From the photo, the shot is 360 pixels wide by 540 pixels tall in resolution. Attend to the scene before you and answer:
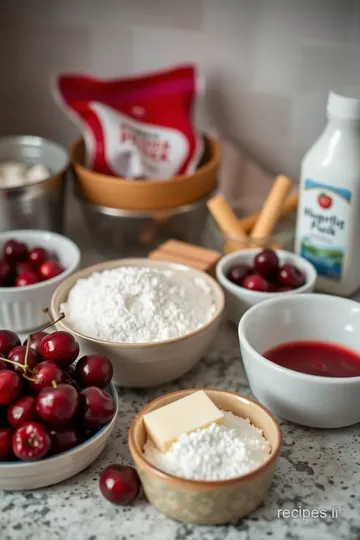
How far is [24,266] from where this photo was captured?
3.44 ft

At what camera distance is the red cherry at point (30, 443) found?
2.35ft

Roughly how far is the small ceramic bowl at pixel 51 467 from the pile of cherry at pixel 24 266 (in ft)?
1.03

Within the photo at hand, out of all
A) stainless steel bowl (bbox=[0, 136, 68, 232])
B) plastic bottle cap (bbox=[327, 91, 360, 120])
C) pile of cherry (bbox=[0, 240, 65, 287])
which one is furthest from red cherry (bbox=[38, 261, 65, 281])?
plastic bottle cap (bbox=[327, 91, 360, 120])

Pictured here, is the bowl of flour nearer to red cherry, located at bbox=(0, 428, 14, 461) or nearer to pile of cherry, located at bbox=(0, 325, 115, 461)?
pile of cherry, located at bbox=(0, 325, 115, 461)

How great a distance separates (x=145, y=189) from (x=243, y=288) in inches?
9.3

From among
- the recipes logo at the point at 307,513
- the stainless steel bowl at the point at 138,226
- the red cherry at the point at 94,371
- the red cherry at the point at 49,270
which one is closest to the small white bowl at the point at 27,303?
the red cherry at the point at 49,270

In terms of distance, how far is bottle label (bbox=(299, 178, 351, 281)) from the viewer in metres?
1.02

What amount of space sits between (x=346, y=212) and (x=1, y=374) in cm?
52

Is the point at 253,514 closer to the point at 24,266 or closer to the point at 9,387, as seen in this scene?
the point at 9,387

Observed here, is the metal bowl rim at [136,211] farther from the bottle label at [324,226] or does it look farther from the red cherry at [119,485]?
the red cherry at [119,485]

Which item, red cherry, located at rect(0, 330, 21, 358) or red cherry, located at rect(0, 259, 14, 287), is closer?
red cherry, located at rect(0, 330, 21, 358)

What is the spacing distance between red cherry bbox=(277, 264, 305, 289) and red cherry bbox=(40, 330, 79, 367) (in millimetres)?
328

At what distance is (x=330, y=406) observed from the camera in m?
0.80

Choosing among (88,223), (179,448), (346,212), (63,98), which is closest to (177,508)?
(179,448)
